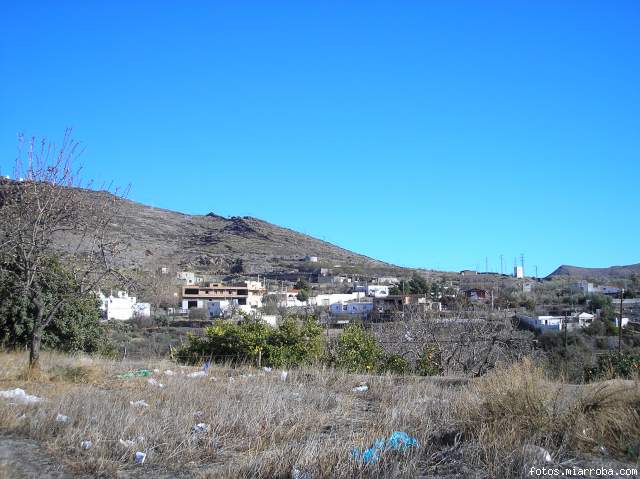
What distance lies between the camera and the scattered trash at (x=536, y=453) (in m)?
5.54

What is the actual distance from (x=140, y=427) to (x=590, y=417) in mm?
4773

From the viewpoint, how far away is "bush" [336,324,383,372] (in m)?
15.1

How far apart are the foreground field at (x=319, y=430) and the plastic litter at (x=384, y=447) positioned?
0.06 meters

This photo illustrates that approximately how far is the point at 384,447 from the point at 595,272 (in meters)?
93.0

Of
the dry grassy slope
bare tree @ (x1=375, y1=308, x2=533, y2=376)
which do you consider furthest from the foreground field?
the dry grassy slope

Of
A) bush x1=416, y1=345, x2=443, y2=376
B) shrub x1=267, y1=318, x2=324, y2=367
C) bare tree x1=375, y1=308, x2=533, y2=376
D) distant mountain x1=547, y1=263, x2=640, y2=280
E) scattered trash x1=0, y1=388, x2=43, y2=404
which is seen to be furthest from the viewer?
distant mountain x1=547, y1=263, x2=640, y2=280

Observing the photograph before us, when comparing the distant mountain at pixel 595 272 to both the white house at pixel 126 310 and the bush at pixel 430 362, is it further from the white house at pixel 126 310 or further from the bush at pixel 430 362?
the bush at pixel 430 362

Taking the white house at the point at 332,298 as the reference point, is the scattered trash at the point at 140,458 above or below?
below

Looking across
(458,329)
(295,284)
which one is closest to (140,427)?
(458,329)

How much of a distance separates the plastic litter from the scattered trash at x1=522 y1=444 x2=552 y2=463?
3.22 feet

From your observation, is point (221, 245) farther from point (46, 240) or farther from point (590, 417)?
point (590, 417)

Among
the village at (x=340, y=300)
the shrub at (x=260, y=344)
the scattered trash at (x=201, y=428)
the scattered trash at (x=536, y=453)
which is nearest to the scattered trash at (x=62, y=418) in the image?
the scattered trash at (x=201, y=428)

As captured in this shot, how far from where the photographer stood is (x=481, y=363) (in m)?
15.9

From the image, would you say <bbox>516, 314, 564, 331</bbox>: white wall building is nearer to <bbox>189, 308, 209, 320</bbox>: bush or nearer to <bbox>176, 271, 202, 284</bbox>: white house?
<bbox>189, 308, 209, 320</bbox>: bush
